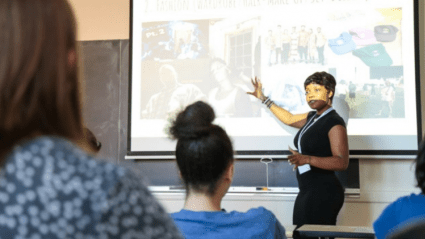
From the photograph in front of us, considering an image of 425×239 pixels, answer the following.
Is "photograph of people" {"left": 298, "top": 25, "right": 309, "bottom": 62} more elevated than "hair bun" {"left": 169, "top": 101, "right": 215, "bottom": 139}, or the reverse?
"photograph of people" {"left": 298, "top": 25, "right": 309, "bottom": 62}

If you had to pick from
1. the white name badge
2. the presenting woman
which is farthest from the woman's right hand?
the white name badge

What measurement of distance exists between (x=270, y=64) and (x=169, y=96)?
0.83 metres

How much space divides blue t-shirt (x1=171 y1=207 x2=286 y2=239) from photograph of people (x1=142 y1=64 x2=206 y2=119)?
2551 millimetres

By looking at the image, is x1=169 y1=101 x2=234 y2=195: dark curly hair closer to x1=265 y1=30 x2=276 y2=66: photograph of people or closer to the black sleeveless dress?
the black sleeveless dress

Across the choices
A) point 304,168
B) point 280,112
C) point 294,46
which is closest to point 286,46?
point 294,46

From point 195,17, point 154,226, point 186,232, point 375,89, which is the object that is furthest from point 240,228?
point 195,17

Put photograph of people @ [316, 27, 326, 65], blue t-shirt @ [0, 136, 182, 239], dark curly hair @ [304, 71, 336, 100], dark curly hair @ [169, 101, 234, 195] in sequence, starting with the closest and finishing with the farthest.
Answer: blue t-shirt @ [0, 136, 182, 239] → dark curly hair @ [169, 101, 234, 195] → dark curly hair @ [304, 71, 336, 100] → photograph of people @ [316, 27, 326, 65]

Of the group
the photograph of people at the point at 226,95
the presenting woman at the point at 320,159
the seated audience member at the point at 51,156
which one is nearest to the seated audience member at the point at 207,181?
the seated audience member at the point at 51,156

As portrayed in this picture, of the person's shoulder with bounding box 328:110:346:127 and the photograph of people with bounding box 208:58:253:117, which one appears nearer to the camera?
the person's shoulder with bounding box 328:110:346:127

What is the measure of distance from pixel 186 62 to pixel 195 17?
0.36 metres

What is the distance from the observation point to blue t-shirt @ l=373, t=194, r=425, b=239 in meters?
1.39

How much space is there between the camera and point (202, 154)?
4.78 feet

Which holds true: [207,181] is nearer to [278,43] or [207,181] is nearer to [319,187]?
[319,187]

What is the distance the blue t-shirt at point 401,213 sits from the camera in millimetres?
1391
